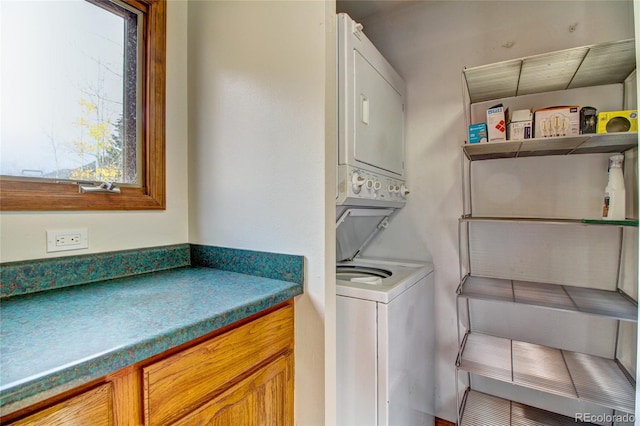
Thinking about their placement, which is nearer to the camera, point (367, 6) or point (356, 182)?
point (356, 182)

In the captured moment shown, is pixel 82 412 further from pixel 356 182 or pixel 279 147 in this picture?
pixel 356 182

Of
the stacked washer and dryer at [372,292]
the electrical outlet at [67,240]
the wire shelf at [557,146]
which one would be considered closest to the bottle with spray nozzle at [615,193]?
the wire shelf at [557,146]

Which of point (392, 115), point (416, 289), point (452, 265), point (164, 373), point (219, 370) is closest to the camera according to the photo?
point (164, 373)

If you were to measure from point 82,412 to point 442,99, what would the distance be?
2.25m

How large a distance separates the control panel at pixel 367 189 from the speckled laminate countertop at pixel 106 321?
1.58 feet

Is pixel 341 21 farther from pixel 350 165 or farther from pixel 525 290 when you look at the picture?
pixel 525 290

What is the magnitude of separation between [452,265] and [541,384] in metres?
0.76

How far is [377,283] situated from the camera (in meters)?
1.46

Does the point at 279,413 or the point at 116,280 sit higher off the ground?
the point at 116,280

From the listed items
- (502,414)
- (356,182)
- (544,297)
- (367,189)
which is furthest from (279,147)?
(502,414)

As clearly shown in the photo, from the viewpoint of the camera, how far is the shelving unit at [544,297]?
1404 mm

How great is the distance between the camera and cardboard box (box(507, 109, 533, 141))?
157 centimetres

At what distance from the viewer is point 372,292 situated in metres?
1.31

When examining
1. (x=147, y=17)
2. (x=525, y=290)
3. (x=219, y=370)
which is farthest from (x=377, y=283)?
(x=147, y=17)
